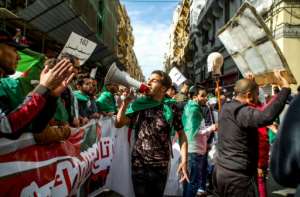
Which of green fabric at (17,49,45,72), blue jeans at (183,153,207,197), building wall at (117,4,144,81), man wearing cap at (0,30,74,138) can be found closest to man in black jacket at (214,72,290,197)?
man wearing cap at (0,30,74,138)

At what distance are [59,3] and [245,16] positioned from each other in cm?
999

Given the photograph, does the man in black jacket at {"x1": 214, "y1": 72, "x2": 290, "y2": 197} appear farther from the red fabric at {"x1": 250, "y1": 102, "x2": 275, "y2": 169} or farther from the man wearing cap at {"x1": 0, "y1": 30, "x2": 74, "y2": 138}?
the man wearing cap at {"x1": 0, "y1": 30, "x2": 74, "y2": 138}

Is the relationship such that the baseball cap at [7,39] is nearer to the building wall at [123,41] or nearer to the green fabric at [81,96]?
the green fabric at [81,96]

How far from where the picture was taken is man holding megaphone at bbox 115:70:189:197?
4.27 meters

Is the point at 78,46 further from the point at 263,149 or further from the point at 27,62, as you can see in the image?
the point at 263,149

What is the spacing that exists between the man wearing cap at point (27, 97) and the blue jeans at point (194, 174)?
393cm

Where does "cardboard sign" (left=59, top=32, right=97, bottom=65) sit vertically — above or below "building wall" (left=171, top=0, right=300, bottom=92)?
below

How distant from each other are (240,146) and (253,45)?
2600mm

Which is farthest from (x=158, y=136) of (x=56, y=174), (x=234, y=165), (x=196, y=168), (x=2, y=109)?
(x=196, y=168)

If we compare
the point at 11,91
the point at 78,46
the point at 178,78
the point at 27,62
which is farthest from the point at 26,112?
the point at 178,78

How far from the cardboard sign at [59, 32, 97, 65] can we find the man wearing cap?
4626mm

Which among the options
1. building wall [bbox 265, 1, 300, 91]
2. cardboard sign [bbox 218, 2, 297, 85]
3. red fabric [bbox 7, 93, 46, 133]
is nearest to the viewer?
red fabric [bbox 7, 93, 46, 133]

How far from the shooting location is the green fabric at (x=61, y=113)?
4.31 meters

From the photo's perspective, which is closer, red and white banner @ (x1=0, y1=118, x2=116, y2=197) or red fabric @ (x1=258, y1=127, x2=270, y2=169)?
red and white banner @ (x1=0, y1=118, x2=116, y2=197)
